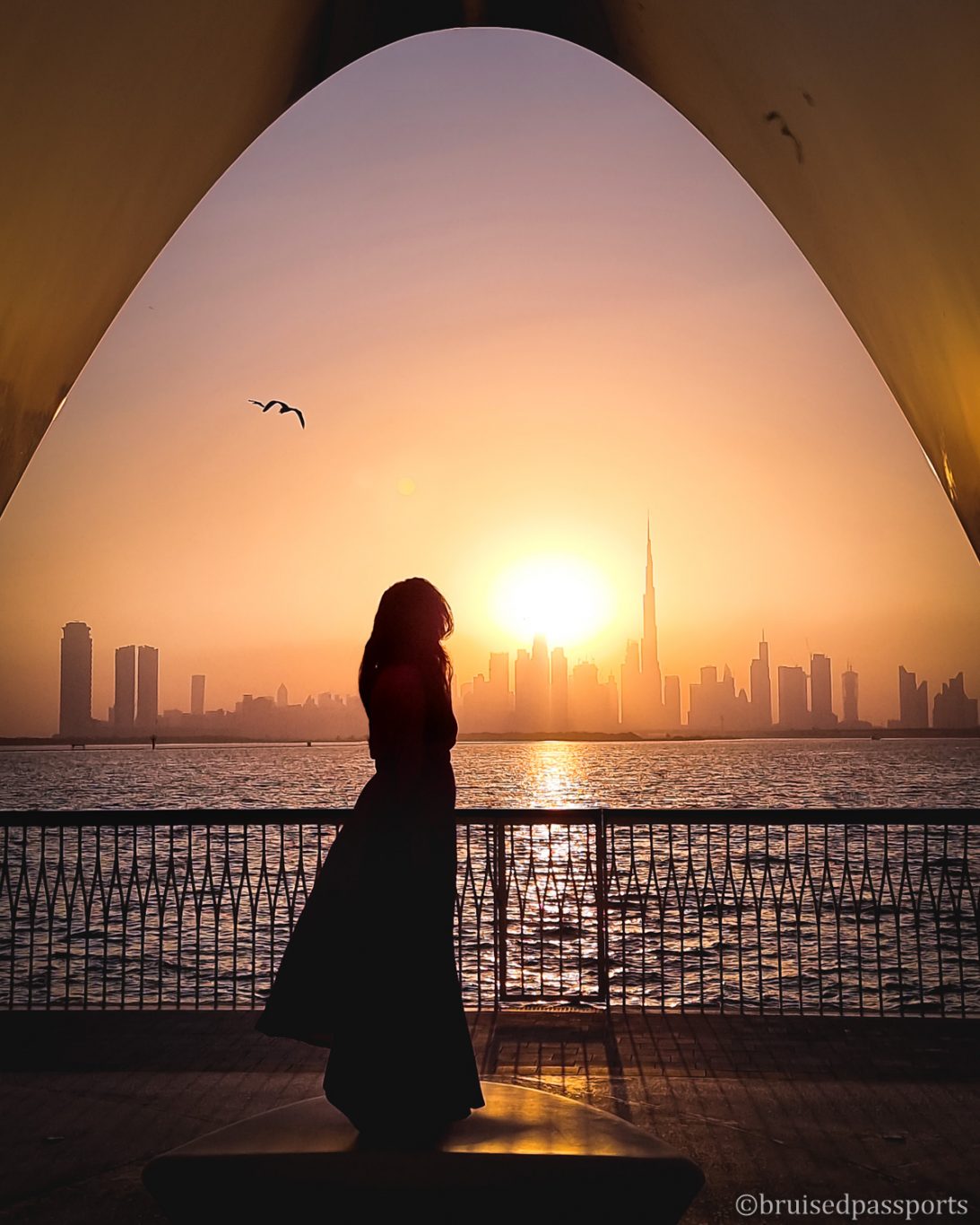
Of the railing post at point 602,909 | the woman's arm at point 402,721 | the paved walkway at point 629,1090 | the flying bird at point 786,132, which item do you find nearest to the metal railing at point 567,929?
the railing post at point 602,909

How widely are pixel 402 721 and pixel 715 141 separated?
401 centimetres

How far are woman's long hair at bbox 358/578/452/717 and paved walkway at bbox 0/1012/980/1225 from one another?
102cm

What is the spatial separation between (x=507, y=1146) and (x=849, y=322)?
3.91m

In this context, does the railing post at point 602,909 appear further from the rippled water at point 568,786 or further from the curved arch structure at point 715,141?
the rippled water at point 568,786

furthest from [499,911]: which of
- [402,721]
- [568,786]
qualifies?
[568,786]

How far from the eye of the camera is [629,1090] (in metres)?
4.35

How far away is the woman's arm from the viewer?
3125 mm

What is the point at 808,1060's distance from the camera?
4793 mm

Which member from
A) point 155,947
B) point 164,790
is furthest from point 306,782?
point 155,947

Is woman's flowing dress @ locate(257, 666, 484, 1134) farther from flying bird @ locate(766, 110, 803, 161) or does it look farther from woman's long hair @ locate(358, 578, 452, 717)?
flying bird @ locate(766, 110, 803, 161)

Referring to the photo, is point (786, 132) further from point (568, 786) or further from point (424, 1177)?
point (568, 786)

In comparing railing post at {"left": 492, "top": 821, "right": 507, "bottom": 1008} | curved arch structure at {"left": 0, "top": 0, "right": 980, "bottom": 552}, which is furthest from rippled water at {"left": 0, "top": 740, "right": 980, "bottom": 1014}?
curved arch structure at {"left": 0, "top": 0, "right": 980, "bottom": 552}

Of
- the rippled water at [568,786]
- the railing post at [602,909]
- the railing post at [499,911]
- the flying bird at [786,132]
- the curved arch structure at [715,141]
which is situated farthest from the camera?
the rippled water at [568,786]

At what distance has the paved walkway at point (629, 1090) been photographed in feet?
11.2
